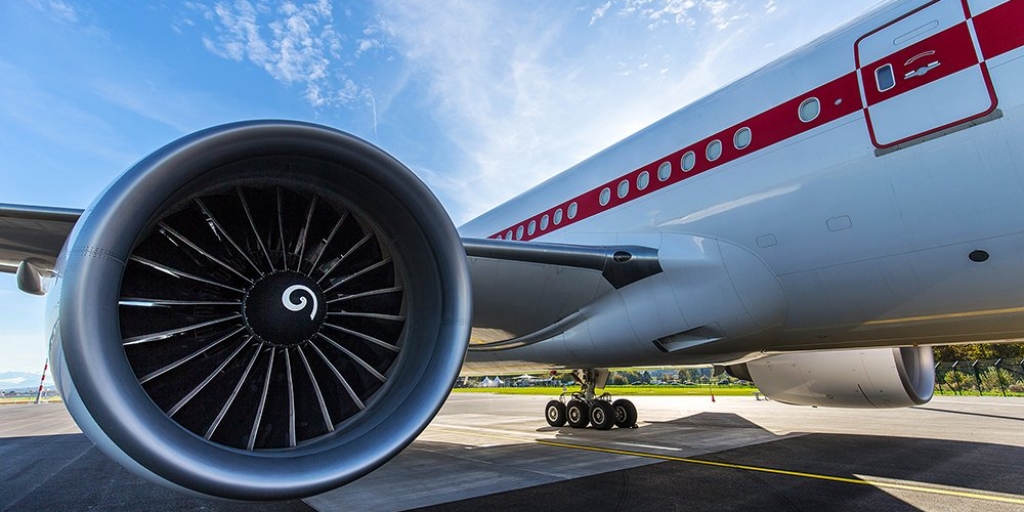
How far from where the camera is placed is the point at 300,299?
2779 mm

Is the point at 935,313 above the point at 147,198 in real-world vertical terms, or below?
below

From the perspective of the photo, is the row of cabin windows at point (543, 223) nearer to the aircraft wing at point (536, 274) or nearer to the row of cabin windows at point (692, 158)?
the row of cabin windows at point (692, 158)

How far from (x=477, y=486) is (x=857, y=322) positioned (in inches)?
129

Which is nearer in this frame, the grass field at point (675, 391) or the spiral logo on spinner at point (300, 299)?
the spiral logo on spinner at point (300, 299)

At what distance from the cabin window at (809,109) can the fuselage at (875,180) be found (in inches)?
0.8

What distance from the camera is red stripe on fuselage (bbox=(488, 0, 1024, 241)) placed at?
9.71ft

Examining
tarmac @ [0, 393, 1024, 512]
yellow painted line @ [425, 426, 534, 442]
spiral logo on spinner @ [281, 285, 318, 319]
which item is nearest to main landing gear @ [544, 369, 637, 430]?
tarmac @ [0, 393, 1024, 512]

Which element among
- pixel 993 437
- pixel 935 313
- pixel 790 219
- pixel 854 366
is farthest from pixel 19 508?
pixel 993 437

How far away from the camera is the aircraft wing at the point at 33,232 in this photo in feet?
9.10

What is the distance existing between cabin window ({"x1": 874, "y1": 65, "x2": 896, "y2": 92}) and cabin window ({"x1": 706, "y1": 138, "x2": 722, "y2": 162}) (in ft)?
3.69

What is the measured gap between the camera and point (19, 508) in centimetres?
431

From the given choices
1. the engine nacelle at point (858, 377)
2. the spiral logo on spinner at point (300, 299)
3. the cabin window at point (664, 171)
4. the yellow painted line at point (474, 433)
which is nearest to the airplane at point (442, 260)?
the spiral logo on spinner at point (300, 299)

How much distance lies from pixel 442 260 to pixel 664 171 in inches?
105

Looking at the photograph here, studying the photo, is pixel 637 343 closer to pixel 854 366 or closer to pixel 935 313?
pixel 935 313
